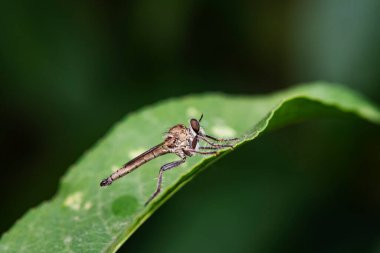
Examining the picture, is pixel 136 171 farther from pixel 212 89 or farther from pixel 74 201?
pixel 212 89

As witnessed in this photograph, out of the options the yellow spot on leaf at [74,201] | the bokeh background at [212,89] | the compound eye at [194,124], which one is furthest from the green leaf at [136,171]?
the bokeh background at [212,89]

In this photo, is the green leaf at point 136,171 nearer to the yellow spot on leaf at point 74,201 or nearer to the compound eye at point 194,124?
the yellow spot on leaf at point 74,201

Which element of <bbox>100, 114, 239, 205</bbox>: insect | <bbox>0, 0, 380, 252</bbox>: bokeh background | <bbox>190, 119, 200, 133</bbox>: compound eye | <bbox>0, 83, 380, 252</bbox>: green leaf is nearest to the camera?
<bbox>0, 83, 380, 252</bbox>: green leaf

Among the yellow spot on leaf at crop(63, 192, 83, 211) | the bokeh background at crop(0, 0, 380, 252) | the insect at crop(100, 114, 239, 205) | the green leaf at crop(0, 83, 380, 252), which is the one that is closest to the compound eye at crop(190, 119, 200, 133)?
the insect at crop(100, 114, 239, 205)

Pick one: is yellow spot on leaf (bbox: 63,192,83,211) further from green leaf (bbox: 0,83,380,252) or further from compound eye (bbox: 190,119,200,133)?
compound eye (bbox: 190,119,200,133)

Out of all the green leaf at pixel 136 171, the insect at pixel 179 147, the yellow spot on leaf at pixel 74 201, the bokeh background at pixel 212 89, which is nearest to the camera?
the green leaf at pixel 136 171

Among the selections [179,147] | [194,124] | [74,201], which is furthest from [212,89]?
[74,201]
